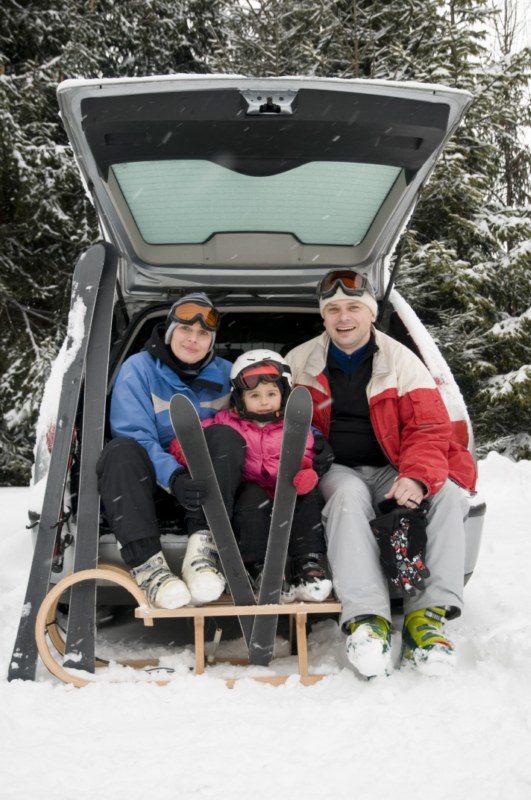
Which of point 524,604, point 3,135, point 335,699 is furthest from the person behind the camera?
point 3,135

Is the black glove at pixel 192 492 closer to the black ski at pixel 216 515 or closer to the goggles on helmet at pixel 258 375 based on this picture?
the black ski at pixel 216 515

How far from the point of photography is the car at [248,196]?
7.47ft

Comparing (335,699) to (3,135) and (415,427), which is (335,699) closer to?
(415,427)

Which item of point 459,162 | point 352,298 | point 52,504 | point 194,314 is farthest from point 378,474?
point 459,162

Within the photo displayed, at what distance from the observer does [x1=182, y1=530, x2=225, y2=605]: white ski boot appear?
7.32 feet

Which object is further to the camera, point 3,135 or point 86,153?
point 3,135

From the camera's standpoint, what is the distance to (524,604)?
118 inches

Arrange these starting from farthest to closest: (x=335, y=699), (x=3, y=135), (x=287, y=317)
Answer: (x=3, y=135), (x=287, y=317), (x=335, y=699)

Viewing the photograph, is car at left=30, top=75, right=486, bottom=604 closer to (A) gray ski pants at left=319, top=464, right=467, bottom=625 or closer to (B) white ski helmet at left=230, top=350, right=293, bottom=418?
(A) gray ski pants at left=319, top=464, right=467, bottom=625

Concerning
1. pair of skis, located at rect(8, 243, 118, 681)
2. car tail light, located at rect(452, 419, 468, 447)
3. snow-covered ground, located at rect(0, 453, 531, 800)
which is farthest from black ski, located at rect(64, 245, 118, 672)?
car tail light, located at rect(452, 419, 468, 447)

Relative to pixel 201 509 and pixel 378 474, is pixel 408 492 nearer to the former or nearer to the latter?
pixel 378 474

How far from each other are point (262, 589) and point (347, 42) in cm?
1202

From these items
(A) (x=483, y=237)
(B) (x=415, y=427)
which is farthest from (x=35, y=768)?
(A) (x=483, y=237)

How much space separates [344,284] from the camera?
2896 mm
